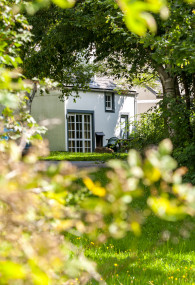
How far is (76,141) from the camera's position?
28.0 m

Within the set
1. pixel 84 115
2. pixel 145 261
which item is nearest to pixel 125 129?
pixel 145 261

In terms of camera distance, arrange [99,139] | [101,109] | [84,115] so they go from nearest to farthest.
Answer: [84,115]
[99,139]
[101,109]

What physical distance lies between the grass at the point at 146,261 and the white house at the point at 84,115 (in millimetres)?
20879

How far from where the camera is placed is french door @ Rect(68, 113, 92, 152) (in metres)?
27.8

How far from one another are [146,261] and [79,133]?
23392 millimetres

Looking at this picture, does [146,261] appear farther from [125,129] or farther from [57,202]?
[125,129]

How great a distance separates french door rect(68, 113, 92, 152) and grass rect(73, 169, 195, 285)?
2150 centimetres

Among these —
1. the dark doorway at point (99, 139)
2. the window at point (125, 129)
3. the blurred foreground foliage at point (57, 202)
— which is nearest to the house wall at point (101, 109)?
the dark doorway at point (99, 139)

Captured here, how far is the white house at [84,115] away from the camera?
27.4 m

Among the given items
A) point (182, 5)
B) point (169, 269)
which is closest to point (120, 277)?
point (169, 269)

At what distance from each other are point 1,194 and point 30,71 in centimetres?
1156

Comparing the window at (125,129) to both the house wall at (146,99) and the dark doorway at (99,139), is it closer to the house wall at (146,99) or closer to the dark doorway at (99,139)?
the dark doorway at (99,139)

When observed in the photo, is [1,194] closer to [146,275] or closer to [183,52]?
[146,275]

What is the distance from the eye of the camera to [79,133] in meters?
28.2
